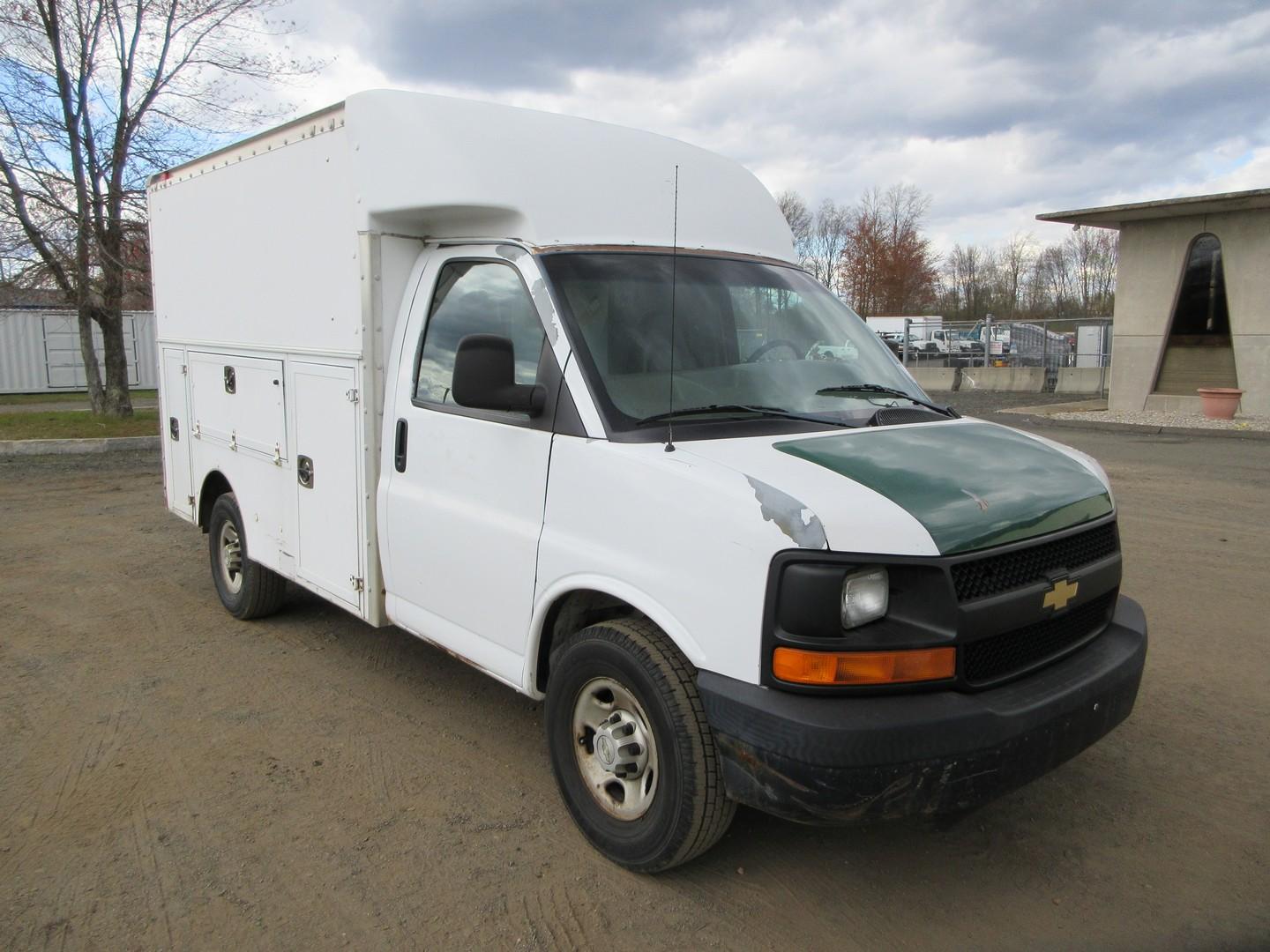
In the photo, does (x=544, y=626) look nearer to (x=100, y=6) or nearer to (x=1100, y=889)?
(x=1100, y=889)

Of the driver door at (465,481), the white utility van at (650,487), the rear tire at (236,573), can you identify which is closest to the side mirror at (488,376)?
the white utility van at (650,487)

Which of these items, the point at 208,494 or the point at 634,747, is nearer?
the point at 634,747

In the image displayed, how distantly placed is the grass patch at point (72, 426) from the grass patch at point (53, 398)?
5048 millimetres

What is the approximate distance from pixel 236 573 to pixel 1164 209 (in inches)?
738

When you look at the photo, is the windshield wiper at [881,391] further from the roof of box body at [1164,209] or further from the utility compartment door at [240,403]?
the roof of box body at [1164,209]

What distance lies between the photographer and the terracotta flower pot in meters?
17.7

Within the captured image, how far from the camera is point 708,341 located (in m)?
3.74

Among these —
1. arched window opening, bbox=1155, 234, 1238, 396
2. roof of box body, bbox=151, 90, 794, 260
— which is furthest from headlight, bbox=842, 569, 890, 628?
arched window opening, bbox=1155, 234, 1238, 396

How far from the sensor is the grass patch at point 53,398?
21859 millimetres

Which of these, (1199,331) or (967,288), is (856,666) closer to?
(1199,331)

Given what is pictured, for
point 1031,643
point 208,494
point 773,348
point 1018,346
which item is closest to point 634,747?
point 1031,643

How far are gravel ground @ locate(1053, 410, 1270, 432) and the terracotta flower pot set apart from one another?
0.15m

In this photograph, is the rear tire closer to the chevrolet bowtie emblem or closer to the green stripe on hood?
the green stripe on hood

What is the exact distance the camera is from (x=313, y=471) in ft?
15.7
